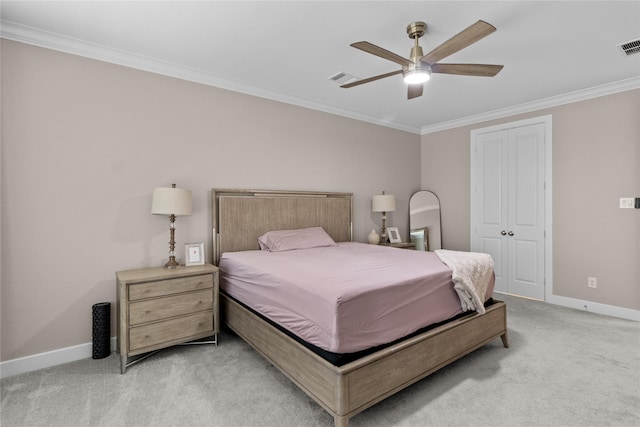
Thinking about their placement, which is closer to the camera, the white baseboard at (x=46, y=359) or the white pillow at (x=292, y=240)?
the white baseboard at (x=46, y=359)

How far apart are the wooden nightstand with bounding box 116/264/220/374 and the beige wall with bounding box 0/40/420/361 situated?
1.24 feet

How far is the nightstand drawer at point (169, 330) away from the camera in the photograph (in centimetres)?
246

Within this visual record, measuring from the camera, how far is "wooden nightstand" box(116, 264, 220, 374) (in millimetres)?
2430

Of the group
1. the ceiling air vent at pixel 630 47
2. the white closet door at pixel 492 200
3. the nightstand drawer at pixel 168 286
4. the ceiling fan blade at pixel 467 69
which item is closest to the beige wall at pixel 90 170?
the nightstand drawer at pixel 168 286

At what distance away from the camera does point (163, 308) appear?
2574mm

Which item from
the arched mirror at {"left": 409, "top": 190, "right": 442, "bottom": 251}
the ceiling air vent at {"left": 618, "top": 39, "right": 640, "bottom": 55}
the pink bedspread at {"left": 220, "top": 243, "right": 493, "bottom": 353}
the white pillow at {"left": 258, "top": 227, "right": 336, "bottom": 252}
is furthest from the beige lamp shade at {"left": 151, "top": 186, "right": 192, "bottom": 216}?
the ceiling air vent at {"left": 618, "top": 39, "right": 640, "bottom": 55}

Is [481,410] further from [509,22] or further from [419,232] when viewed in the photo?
[419,232]

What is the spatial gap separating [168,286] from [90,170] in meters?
1.22

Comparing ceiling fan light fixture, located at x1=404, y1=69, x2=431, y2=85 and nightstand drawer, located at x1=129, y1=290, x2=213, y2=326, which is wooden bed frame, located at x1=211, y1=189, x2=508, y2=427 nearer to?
nightstand drawer, located at x1=129, y1=290, x2=213, y2=326

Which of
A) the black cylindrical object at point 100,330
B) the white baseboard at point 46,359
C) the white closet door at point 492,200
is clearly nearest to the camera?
the white baseboard at point 46,359

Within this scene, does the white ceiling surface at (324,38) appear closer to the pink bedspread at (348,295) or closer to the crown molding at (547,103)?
the crown molding at (547,103)

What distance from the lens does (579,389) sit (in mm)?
2178

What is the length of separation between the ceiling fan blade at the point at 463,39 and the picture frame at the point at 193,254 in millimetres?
2564

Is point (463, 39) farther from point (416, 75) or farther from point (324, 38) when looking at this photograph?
point (324, 38)
